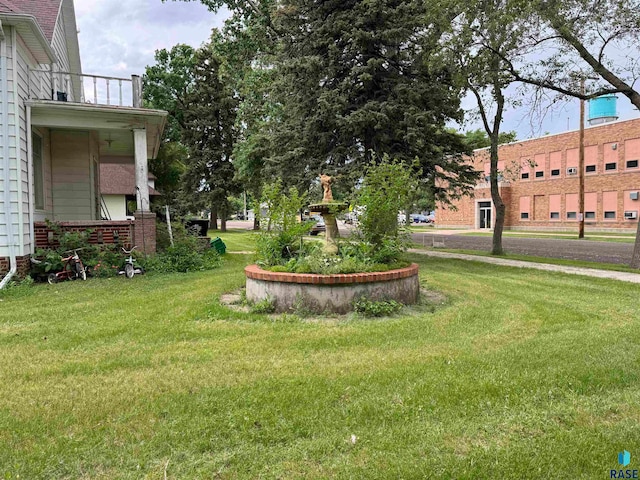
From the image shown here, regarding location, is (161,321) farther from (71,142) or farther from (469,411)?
(71,142)

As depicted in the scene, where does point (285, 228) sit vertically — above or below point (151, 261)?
above

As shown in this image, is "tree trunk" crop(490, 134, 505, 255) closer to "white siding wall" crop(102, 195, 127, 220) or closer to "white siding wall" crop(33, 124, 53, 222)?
"white siding wall" crop(33, 124, 53, 222)

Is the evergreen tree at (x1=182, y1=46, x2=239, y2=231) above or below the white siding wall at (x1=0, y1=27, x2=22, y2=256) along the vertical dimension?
above

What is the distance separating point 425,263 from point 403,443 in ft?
37.1

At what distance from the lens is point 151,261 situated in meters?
10.6

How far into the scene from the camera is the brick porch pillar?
1089cm

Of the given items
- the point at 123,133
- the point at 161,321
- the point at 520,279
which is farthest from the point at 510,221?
the point at 161,321

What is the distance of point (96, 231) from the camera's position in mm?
10492

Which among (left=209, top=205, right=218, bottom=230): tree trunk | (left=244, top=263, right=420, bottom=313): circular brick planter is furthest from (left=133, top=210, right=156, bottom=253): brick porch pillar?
(left=209, top=205, right=218, bottom=230): tree trunk

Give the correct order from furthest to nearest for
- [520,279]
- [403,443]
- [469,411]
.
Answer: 1. [520,279]
2. [469,411]
3. [403,443]

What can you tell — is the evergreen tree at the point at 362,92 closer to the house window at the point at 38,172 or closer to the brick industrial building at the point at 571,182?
the house window at the point at 38,172

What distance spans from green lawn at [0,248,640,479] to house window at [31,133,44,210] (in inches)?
224

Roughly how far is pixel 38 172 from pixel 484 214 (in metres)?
41.0

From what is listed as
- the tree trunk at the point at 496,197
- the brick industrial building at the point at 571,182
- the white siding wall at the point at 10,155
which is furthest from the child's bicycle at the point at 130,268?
the brick industrial building at the point at 571,182
